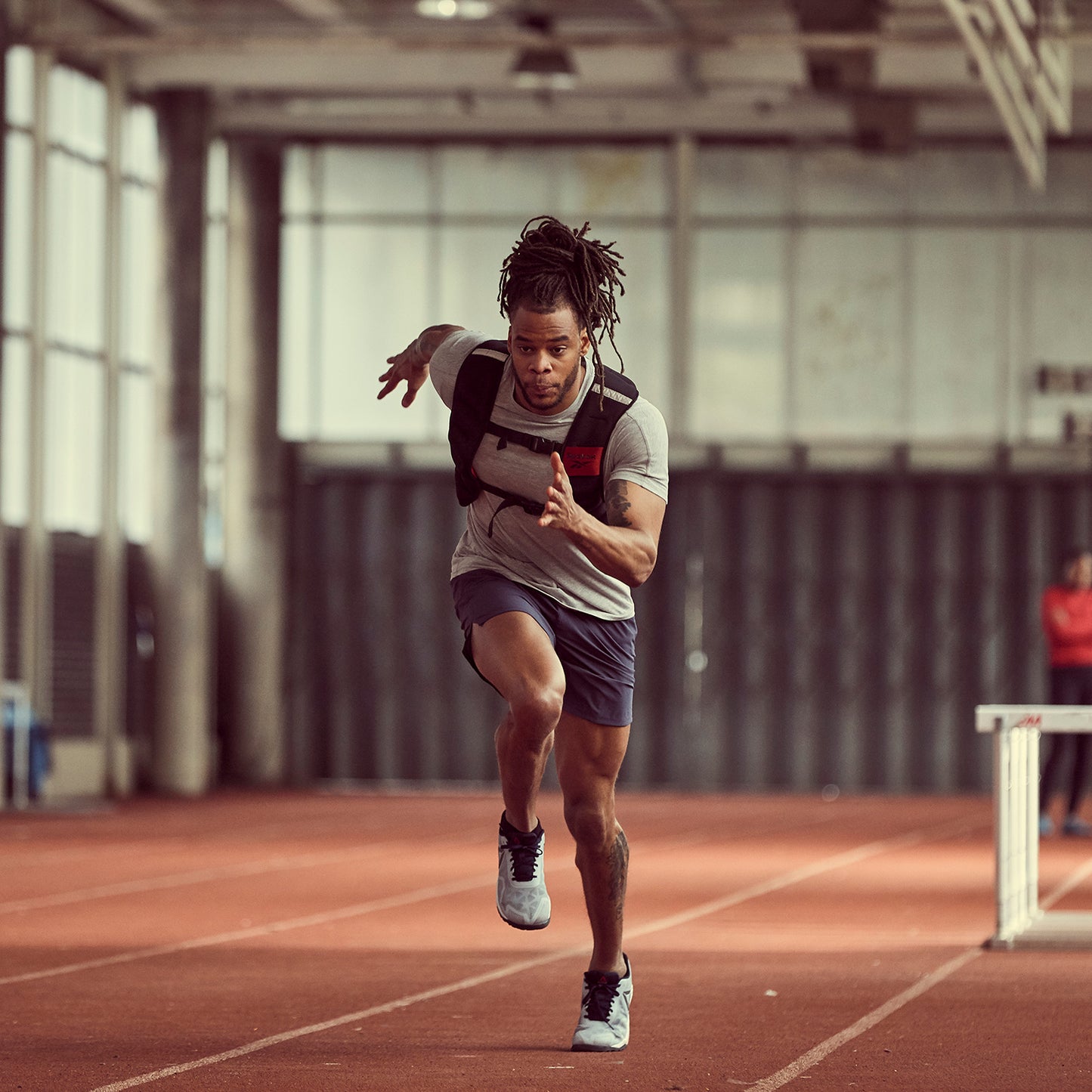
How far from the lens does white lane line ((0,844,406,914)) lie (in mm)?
11430

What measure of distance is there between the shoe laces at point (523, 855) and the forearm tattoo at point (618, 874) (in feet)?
0.83

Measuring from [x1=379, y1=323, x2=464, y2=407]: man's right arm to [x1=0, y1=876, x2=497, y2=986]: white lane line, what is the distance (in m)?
2.92

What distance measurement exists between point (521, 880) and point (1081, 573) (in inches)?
410

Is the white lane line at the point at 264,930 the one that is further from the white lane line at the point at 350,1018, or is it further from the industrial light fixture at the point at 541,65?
the industrial light fixture at the point at 541,65

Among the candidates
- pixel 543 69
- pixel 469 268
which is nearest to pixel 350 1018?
pixel 543 69

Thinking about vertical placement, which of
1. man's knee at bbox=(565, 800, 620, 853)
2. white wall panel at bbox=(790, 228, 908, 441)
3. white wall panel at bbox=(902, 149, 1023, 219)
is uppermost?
white wall panel at bbox=(902, 149, 1023, 219)

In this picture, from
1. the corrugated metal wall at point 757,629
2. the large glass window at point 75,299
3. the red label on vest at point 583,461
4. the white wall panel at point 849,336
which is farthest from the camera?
the white wall panel at point 849,336

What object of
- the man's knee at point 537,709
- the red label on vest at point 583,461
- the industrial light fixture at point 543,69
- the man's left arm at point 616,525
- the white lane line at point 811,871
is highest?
the industrial light fixture at point 543,69

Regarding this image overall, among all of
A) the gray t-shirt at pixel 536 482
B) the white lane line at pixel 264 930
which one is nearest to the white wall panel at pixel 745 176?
the white lane line at pixel 264 930

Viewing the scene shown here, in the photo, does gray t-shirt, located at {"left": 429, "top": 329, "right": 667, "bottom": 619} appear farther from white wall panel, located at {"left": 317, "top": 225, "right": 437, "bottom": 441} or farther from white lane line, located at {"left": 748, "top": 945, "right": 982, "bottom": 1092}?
white wall panel, located at {"left": 317, "top": 225, "right": 437, "bottom": 441}

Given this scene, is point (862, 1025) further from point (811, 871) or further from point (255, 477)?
point (255, 477)

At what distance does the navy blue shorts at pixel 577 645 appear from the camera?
5.92 m

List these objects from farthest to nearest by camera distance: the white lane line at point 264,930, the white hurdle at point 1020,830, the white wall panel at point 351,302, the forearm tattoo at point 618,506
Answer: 1. the white wall panel at point 351,302
2. the white hurdle at point 1020,830
3. the white lane line at point 264,930
4. the forearm tattoo at point 618,506

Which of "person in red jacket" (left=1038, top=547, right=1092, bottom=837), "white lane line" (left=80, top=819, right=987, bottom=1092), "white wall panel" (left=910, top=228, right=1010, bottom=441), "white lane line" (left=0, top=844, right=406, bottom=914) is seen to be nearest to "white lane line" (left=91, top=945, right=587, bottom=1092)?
"white lane line" (left=80, top=819, right=987, bottom=1092)
